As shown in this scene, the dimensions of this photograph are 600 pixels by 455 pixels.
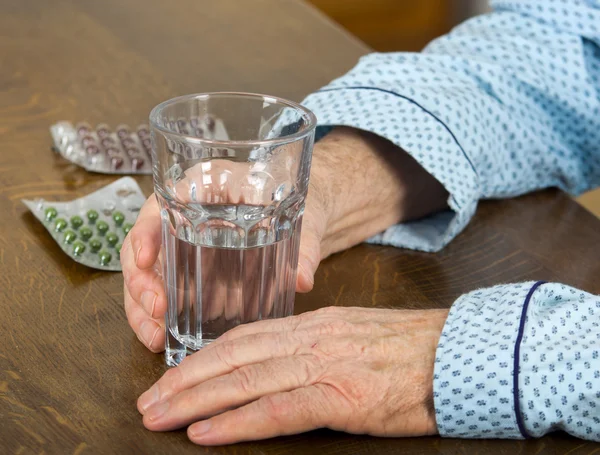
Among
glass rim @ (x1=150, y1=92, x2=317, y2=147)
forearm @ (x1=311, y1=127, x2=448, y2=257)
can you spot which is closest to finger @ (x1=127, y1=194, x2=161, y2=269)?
glass rim @ (x1=150, y1=92, x2=317, y2=147)

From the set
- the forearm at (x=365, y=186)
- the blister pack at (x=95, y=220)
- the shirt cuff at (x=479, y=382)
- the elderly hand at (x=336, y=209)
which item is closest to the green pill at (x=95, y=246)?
the blister pack at (x=95, y=220)

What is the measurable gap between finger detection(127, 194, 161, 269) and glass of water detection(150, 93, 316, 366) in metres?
0.02

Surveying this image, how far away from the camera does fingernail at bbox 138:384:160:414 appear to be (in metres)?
0.60

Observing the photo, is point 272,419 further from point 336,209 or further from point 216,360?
point 336,209

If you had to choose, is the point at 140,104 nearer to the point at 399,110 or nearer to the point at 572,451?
the point at 399,110

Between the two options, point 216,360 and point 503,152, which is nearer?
Result: point 216,360

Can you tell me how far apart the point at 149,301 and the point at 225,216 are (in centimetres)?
10

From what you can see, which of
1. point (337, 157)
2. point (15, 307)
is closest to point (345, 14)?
point (337, 157)

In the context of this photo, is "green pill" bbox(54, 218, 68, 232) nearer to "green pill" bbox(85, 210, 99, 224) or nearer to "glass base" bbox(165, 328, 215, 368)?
"green pill" bbox(85, 210, 99, 224)

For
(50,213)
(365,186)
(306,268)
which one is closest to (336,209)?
(365,186)

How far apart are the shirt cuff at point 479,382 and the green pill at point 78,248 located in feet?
1.20

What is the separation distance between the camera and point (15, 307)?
738 millimetres

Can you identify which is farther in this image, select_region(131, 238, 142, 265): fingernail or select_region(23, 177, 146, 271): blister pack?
select_region(23, 177, 146, 271): blister pack

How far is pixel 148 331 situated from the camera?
68cm
